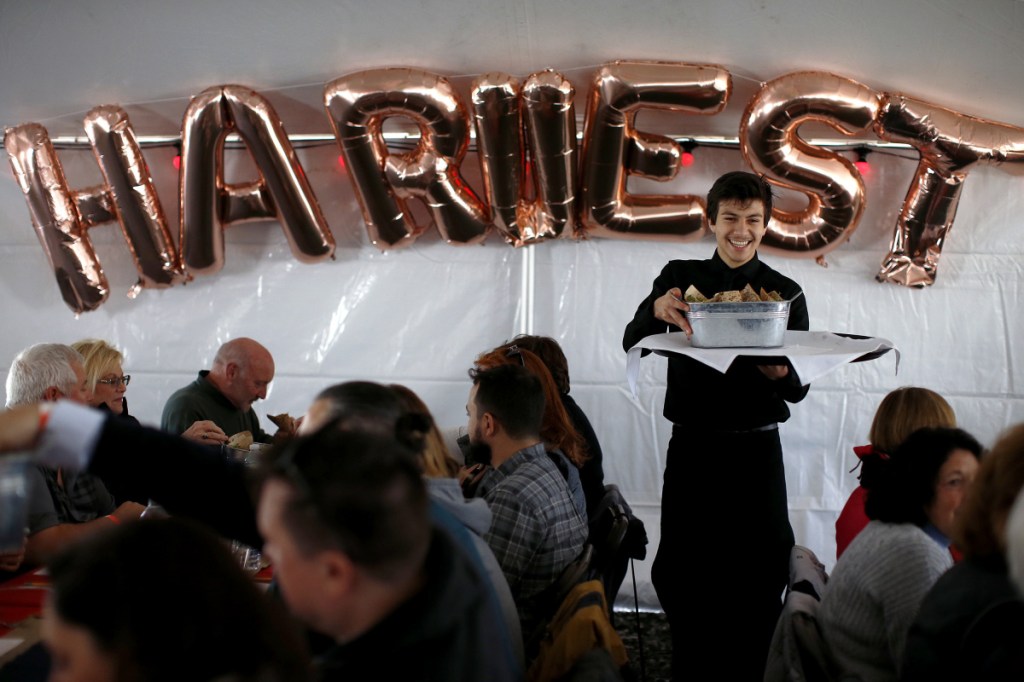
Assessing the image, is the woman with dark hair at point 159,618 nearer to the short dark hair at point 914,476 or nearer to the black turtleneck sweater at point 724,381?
the short dark hair at point 914,476

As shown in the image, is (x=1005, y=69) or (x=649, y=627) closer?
(x=1005, y=69)

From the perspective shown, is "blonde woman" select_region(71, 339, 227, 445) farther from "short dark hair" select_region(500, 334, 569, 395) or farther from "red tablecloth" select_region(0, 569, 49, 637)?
"short dark hair" select_region(500, 334, 569, 395)

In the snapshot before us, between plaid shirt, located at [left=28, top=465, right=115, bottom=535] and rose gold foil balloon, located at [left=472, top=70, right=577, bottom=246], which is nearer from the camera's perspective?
plaid shirt, located at [left=28, top=465, right=115, bottom=535]

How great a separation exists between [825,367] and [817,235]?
1.86 metres

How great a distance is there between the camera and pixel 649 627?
442 centimetres

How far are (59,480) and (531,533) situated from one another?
59.2 inches

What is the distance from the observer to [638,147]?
160 inches

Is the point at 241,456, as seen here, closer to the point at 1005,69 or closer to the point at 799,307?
the point at 799,307

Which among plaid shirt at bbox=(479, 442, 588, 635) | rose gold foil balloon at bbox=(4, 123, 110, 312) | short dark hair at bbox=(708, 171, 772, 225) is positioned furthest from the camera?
rose gold foil balloon at bbox=(4, 123, 110, 312)

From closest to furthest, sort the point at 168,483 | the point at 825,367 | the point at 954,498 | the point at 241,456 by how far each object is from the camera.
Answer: the point at 168,483 → the point at 954,498 → the point at 825,367 → the point at 241,456

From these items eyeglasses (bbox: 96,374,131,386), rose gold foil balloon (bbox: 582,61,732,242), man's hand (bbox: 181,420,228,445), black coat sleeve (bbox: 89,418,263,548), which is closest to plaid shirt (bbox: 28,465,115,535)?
man's hand (bbox: 181,420,228,445)

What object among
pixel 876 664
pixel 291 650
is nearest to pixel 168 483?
pixel 291 650

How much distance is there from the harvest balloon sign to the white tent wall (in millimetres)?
116

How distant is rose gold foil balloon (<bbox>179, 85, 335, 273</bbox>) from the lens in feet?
13.8
